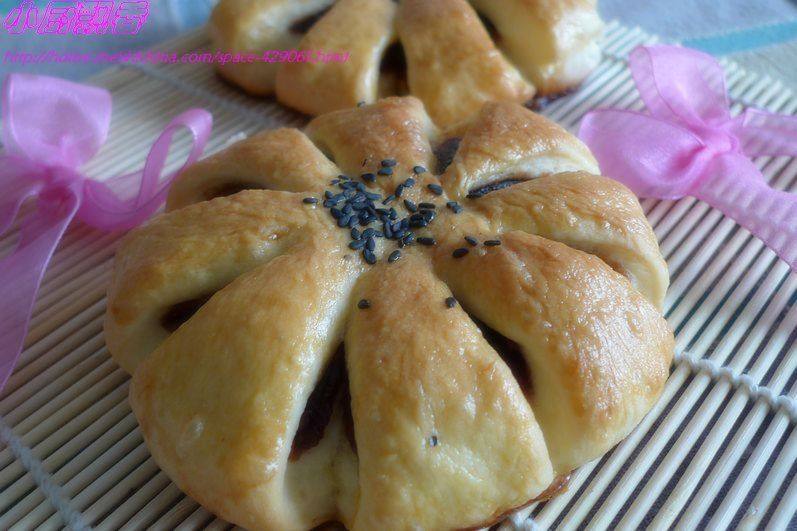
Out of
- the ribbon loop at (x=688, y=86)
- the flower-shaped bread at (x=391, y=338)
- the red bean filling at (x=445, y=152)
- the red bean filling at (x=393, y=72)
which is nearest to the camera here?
the flower-shaped bread at (x=391, y=338)

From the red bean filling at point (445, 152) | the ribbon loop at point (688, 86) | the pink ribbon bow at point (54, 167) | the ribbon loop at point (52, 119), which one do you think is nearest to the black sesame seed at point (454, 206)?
the red bean filling at point (445, 152)

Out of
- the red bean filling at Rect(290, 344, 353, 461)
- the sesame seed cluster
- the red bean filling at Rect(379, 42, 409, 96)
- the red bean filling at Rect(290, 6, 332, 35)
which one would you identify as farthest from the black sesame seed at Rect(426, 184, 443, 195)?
the red bean filling at Rect(290, 6, 332, 35)

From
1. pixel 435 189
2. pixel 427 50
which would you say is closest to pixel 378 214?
pixel 435 189

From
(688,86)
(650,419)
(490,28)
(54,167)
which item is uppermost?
(54,167)

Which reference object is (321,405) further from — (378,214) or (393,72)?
(393,72)

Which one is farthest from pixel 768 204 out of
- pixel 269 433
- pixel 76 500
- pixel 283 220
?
pixel 76 500

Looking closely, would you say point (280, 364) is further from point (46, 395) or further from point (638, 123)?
point (638, 123)

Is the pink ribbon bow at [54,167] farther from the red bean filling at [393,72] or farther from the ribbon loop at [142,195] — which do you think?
the red bean filling at [393,72]
